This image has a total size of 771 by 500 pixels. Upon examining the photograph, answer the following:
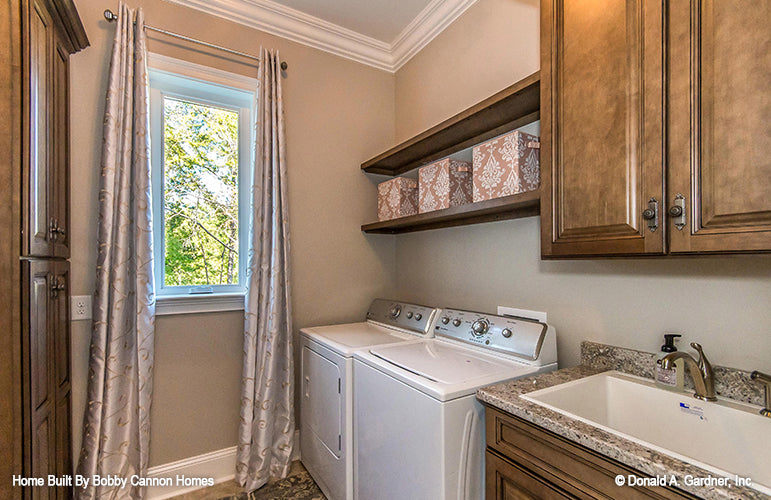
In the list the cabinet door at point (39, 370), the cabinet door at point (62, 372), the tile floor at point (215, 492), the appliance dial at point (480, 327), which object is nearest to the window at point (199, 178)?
the cabinet door at point (62, 372)

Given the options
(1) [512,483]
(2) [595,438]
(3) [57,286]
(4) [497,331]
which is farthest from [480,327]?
(3) [57,286]

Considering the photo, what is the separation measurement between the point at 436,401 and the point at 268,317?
1.23 meters

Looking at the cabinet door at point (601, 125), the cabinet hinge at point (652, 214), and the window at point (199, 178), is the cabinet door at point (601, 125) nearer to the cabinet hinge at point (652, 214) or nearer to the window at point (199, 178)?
the cabinet hinge at point (652, 214)

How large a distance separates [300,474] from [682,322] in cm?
205

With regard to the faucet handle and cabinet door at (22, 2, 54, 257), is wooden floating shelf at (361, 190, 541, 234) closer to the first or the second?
the faucet handle

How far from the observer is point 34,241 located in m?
1.22

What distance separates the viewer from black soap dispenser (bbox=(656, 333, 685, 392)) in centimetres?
115

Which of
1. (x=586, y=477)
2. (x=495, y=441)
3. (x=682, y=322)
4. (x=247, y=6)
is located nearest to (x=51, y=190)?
(x=247, y=6)

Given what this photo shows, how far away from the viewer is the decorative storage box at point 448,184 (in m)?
1.86

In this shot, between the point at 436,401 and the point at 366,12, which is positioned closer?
the point at 436,401

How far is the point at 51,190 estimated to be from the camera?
144 cm

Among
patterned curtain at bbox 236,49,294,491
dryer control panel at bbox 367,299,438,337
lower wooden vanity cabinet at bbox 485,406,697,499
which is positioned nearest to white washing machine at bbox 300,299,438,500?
dryer control panel at bbox 367,299,438,337

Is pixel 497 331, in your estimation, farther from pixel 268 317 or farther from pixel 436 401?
pixel 268 317

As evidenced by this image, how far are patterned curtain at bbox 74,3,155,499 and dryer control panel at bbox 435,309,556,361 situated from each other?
1.52 metres
